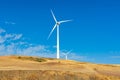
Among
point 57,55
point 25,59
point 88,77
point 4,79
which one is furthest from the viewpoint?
point 57,55

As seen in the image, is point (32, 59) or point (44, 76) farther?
point (32, 59)

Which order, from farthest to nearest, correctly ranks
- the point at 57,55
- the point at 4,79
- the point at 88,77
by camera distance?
A: the point at 57,55, the point at 88,77, the point at 4,79

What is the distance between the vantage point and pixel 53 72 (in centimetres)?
3291

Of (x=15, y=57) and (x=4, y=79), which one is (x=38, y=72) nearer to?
(x=4, y=79)

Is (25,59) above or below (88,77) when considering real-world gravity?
above

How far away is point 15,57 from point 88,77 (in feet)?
69.9

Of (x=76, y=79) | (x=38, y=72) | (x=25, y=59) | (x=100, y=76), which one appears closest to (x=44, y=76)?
(x=38, y=72)

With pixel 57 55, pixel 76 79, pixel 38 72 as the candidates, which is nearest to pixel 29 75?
pixel 38 72

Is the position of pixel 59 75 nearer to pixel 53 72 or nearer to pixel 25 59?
pixel 53 72

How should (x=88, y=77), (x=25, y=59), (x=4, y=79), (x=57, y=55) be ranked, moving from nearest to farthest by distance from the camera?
(x=4, y=79)
(x=88, y=77)
(x=25, y=59)
(x=57, y=55)

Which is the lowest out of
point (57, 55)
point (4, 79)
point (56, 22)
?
point (4, 79)

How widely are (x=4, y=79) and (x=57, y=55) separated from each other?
130ft

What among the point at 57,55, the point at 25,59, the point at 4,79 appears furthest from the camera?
the point at 57,55

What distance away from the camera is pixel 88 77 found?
33438 millimetres
